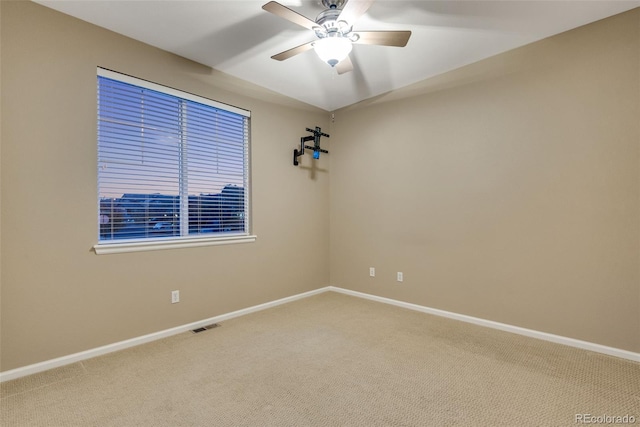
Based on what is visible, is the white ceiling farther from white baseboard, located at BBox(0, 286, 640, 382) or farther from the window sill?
white baseboard, located at BBox(0, 286, 640, 382)

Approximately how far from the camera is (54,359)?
7.63 ft

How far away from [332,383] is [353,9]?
8.02 ft

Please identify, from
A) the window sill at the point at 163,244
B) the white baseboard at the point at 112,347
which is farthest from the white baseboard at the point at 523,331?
the window sill at the point at 163,244

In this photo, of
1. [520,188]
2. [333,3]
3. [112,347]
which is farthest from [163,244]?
[520,188]

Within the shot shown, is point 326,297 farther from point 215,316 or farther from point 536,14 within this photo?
point 536,14

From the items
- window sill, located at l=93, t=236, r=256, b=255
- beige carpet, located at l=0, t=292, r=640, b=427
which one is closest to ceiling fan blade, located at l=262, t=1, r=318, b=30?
window sill, located at l=93, t=236, r=256, b=255

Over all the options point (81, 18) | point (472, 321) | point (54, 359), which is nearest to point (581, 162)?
point (472, 321)

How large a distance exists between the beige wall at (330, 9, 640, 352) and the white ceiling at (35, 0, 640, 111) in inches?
11.3

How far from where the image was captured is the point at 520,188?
2939 mm

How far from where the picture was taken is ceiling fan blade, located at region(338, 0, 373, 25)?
1861mm

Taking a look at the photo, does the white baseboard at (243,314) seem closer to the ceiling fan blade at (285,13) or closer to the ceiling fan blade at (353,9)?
the ceiling fan blade at (285,13)

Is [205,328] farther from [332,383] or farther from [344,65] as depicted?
[344,65]

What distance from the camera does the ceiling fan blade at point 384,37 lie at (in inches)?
82.7

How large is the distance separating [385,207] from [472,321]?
1.60 m
